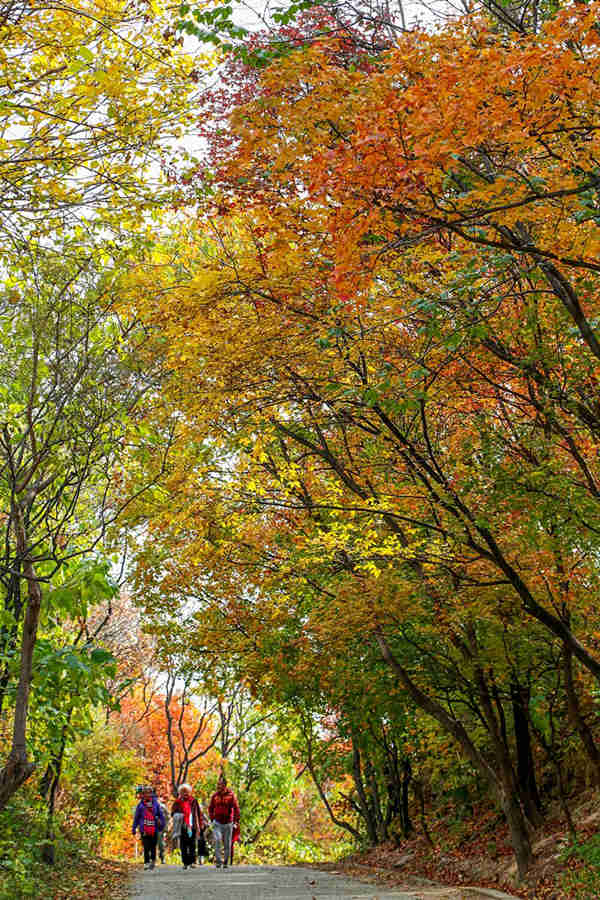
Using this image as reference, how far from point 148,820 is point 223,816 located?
7.87 ft

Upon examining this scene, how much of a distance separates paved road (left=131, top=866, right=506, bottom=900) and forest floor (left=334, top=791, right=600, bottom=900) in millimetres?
936

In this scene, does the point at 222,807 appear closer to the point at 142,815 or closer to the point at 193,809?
the point at 193,809

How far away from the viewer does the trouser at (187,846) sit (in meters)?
15.9

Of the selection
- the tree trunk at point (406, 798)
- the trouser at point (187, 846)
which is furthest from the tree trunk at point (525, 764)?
the trouser at point (187, 846)

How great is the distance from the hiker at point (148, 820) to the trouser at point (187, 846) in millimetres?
623

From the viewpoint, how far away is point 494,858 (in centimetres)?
1325

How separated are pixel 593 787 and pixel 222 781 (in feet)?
20.1

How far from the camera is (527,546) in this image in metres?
9.60

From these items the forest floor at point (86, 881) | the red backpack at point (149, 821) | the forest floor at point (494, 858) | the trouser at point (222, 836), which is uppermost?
the red backpack at point (149, 821)

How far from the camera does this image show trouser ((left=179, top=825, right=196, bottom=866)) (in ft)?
52.2

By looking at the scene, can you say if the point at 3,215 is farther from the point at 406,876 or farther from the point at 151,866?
the point at 151,866

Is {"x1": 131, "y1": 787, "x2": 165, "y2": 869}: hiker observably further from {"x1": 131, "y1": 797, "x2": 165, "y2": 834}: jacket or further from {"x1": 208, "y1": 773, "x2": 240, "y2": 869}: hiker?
{"x1": 208, "y1": 773, "x2": 240, "y2": 869}: hiker

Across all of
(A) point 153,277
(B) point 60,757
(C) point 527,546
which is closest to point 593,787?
(C) point 527,546

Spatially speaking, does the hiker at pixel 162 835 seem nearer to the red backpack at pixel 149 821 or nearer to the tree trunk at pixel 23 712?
the red backpack at pixel 149 821
